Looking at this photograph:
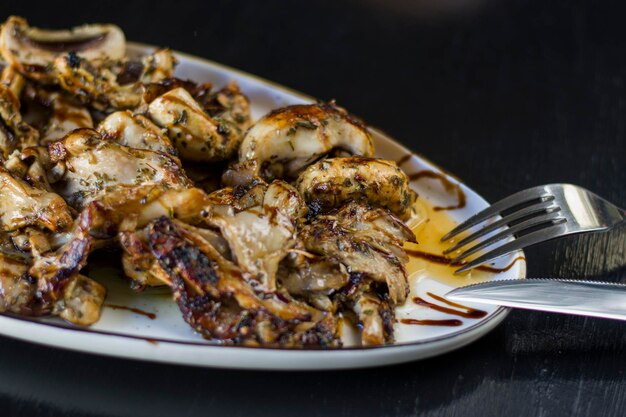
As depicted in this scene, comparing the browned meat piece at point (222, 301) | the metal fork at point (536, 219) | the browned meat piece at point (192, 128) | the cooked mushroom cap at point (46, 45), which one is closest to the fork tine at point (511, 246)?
the metal fork at point (536, 219)

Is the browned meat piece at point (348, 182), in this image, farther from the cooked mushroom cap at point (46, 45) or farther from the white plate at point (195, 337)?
the cooked mushroom cap at point (46, 45)

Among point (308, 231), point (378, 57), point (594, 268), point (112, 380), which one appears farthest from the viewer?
point (378, 57)

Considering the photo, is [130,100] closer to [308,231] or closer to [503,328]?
[308,231]

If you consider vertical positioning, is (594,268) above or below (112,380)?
above

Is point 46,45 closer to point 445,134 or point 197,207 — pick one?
point 197,207

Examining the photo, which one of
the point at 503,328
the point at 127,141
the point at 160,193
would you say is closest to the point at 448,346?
the point at 503,328

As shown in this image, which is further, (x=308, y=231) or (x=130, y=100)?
(x=130, y=100)
